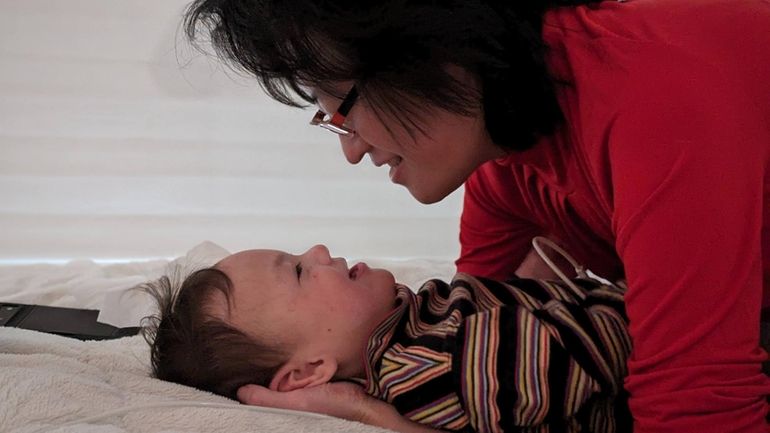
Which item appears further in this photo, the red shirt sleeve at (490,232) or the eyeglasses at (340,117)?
the red shirt sleeve at (490,232)

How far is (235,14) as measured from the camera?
964 millimetres

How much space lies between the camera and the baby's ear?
3.56 feet

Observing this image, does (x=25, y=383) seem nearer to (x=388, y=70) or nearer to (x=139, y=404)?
(x=139, y=404)

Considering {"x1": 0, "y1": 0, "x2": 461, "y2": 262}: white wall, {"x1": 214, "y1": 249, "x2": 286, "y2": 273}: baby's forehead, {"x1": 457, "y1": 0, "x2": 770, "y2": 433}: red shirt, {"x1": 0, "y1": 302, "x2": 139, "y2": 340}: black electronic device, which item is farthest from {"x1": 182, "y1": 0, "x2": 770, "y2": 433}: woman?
{"x1": 0, "y1": 0, "x2": 461, "y2": 262}: white wall

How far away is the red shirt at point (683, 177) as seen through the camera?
86cm

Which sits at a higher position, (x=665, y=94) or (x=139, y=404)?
(x=665, y=94)

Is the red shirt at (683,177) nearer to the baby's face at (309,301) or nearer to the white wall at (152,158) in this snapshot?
the baby's face at (309,301)

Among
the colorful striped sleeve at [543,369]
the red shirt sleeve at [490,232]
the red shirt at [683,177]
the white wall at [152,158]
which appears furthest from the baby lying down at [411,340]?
the white wall at [152,158]

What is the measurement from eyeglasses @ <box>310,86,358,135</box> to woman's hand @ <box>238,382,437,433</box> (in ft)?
1.06

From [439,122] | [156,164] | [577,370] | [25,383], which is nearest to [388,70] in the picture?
[439,122]

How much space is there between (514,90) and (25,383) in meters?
0.65

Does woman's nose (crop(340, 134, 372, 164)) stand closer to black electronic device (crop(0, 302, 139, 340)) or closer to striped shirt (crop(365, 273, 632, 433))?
striped shirt (crop(365, 273, 632, 433))

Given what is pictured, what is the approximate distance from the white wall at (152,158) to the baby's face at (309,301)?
0.82 metres

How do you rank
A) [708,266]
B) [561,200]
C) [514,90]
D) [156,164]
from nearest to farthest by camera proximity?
1. [708,266]
2. [514,90]
3. [561,200]
4. [156,164]
